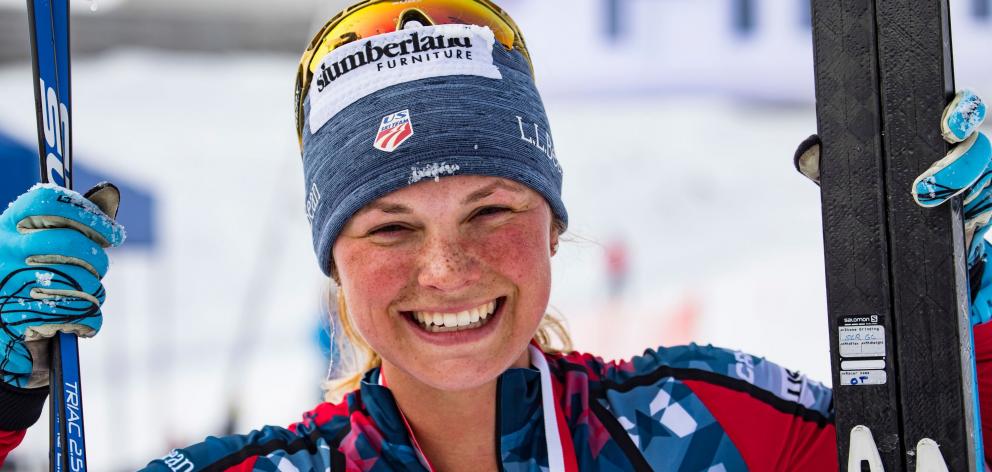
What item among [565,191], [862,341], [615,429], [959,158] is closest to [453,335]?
[615,429]

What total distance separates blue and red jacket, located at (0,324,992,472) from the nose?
0.27 meters

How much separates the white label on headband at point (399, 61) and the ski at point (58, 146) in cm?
43

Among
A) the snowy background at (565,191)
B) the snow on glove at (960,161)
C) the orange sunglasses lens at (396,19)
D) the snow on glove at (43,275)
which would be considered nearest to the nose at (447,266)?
the orange sunglasses lens at (396,19)

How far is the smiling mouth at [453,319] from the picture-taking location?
1538mm

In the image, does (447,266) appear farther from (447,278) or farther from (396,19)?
(396,19)

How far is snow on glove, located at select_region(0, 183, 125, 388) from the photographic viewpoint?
1479 millimetres

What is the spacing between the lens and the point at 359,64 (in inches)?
65.2

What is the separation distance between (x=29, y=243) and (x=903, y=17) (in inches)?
54.8

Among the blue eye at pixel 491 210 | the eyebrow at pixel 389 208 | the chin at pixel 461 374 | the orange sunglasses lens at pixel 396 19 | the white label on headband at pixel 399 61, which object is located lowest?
Result: the chin at pixel 461 374

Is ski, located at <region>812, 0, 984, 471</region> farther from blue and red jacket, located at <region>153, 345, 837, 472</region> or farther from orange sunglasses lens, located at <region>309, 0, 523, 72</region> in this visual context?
orange sunglasses lens, located at <region>309, 0, 523, 72</region>

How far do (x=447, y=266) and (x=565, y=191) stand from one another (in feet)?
29.3

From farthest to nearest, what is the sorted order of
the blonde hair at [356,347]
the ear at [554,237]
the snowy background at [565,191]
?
the snowy background at [565,191] → the blonde hair at [356,347] → the ear at [554,237]

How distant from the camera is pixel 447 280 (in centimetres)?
149

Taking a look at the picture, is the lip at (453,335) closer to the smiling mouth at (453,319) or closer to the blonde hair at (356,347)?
the smiling mouth at (453,319)
